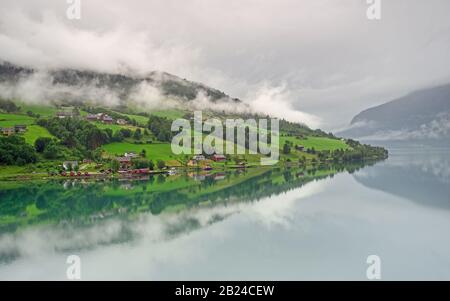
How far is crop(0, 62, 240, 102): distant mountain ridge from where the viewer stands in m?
158

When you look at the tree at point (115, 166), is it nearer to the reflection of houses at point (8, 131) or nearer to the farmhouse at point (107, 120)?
the reflection of houses at point (8, 131)

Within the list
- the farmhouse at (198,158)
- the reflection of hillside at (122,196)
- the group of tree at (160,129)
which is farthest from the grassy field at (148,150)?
the reflection of hillside at (122,196)

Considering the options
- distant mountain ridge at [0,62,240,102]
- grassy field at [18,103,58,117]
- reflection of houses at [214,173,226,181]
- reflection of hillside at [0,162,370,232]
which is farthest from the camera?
distant mountain ridge at [0,62,240,102]

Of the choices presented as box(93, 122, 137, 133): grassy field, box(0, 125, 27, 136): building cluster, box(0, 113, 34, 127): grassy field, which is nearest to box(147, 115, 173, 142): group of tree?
box(93, 122, 137, 133): grassy field

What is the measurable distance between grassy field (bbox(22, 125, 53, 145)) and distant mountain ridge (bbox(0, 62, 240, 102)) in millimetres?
83586

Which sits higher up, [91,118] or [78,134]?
[91,118]

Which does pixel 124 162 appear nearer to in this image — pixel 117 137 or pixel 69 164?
pixel 69 164

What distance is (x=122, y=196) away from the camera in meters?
40.8

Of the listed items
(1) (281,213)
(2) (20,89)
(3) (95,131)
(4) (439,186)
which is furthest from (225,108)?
(1) (281,213)

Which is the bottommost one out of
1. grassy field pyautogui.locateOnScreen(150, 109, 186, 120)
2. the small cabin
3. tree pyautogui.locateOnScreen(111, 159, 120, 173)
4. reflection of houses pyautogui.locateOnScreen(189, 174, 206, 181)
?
reflection of houses pyautogui.locateOnScreen(189, 174, 206, 181)

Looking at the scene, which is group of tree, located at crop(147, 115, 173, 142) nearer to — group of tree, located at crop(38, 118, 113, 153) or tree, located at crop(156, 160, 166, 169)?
group of tree, located at crop(38, 118, 113, 153)

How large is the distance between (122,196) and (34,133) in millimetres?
38625

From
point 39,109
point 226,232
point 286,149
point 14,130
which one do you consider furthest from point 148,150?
point 39,109

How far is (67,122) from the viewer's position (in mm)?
77062
